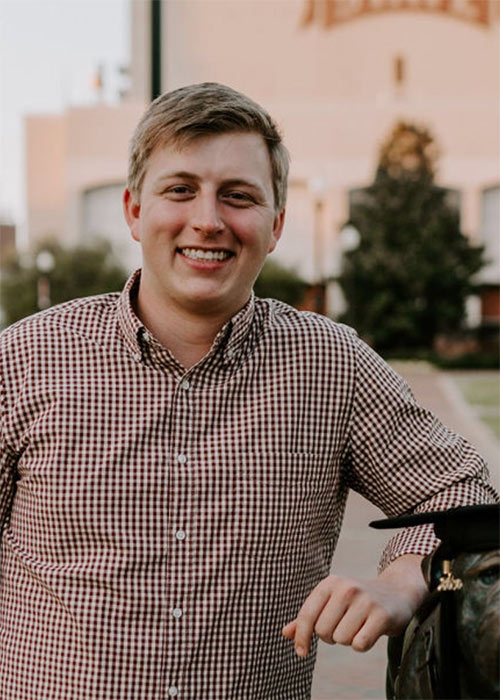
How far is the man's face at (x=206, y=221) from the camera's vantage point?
7.59 ft

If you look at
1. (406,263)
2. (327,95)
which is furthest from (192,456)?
(327,95)

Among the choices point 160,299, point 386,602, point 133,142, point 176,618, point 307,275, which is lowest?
point 307,275

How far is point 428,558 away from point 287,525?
0.49 metres

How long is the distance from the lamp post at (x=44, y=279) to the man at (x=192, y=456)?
33.7 meters

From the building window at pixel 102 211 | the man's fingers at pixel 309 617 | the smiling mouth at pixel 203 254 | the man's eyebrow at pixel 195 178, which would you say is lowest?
the building window at pixel 102 211

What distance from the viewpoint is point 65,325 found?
240 centimetres

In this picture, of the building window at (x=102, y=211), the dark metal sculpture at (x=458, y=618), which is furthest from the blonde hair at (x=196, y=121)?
the building window at (x=102, y=211)

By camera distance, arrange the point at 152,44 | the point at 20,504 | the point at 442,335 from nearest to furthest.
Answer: the point at 20,504 < the point at 152,44 < the point at 442,335

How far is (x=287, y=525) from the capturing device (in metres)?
2.29

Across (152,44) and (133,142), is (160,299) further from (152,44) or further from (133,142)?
(152,44)

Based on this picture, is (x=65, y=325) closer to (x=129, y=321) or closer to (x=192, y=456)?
(x=129, y=321)

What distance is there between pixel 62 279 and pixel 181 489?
3990 centimetres

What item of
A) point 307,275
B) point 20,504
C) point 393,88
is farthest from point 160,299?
point 393,88

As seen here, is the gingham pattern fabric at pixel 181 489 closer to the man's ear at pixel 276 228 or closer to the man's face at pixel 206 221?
the man's face at pixel 206 221
